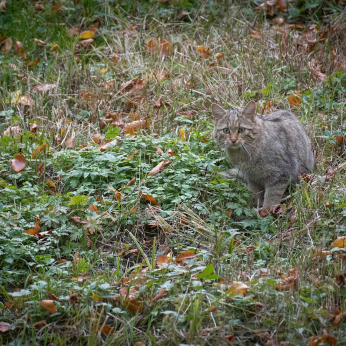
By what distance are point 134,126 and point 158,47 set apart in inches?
66.7

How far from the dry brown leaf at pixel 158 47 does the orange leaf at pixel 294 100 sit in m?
1.85

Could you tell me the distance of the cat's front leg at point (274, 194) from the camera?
4648 millimetres

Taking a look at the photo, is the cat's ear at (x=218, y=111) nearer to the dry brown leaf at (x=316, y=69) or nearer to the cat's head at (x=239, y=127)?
the cat's head at (x=239, y=127)

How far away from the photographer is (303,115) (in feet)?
18.5

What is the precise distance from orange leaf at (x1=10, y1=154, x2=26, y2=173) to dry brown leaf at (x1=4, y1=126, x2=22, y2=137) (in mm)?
677

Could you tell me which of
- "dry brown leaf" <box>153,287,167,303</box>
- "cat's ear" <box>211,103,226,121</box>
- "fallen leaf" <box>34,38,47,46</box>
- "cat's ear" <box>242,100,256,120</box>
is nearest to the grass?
"dry brown leaf" <box>153,287,167,303</box>

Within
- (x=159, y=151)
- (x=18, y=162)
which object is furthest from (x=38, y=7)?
(x=159, y=151)

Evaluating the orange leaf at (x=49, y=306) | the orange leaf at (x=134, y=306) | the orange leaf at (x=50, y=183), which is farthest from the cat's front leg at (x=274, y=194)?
the orange leaf at (x=49, y=306)

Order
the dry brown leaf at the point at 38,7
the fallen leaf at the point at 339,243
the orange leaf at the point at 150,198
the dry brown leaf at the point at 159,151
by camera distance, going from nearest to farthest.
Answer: the fallen leaf at the point at 339,243 → the orange leaf at the point at 150,198 → the dry brown leaf at the point at 159,151 → the dry brown leaf at the point at 38,7

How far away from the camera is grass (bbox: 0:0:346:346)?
3215mm

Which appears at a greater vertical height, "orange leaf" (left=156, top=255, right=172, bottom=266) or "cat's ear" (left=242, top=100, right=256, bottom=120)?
"cat's ear" (left=242, top=100, right=256, bottom=120)

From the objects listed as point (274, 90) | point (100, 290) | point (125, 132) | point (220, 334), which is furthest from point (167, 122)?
point (220, 334)

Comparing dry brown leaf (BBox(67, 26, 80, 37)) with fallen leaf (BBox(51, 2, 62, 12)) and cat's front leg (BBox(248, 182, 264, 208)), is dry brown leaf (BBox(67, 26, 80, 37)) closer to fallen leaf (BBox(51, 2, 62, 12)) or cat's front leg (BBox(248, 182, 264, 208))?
fallen leaf (BBox(51, 2, 62, 12))

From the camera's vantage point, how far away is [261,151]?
4.78 m
